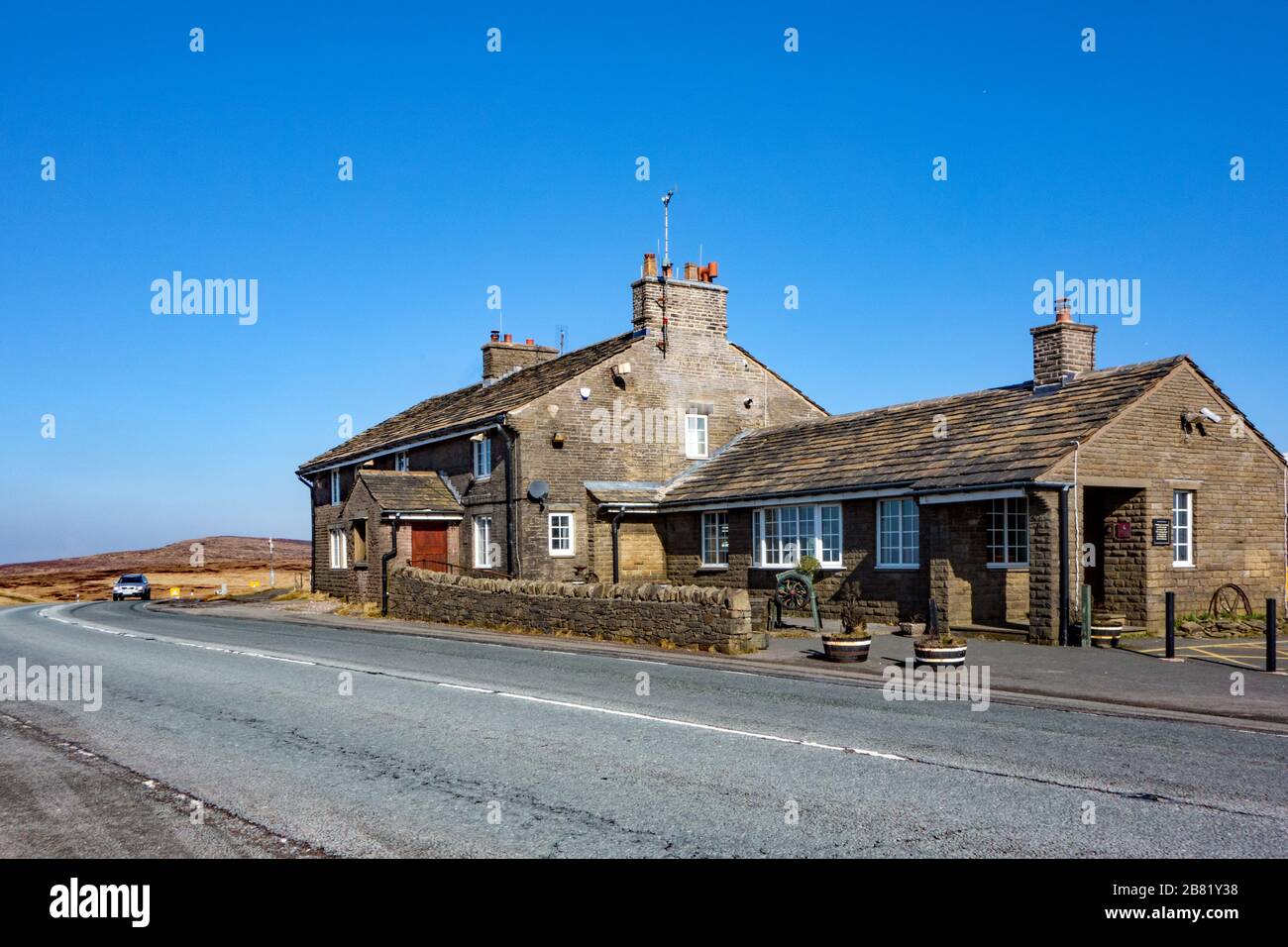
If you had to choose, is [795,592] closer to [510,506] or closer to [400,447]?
[510,506]

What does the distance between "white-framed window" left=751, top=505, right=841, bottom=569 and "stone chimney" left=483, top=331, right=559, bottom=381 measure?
14.9m

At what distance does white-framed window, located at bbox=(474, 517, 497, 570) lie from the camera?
3319 cm

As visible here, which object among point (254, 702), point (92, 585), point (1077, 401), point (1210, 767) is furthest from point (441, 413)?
point (92, 585)

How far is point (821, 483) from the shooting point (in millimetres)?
26188

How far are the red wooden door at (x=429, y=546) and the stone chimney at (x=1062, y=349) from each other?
1849cm

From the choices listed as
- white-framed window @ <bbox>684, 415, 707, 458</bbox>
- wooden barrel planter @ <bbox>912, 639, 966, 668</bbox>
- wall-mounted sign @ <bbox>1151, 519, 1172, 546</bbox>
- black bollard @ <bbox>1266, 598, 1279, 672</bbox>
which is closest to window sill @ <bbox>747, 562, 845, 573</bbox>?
white-framed window @ <bbox>684, 415, 707, 458</bbox>

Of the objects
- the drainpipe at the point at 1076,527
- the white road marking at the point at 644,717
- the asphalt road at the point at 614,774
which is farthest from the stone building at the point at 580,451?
the asphalt road at the point at 614,774

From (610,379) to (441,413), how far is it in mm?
9375

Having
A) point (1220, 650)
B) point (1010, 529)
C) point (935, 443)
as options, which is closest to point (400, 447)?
point (935, 443)

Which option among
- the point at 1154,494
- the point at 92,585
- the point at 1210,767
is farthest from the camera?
the point at 92,585

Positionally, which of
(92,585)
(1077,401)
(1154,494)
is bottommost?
(92,585)

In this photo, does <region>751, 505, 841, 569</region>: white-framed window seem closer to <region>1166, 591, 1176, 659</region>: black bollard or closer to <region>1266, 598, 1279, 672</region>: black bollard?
<region>1166, 591, 1176, 659</region>: black bollard
